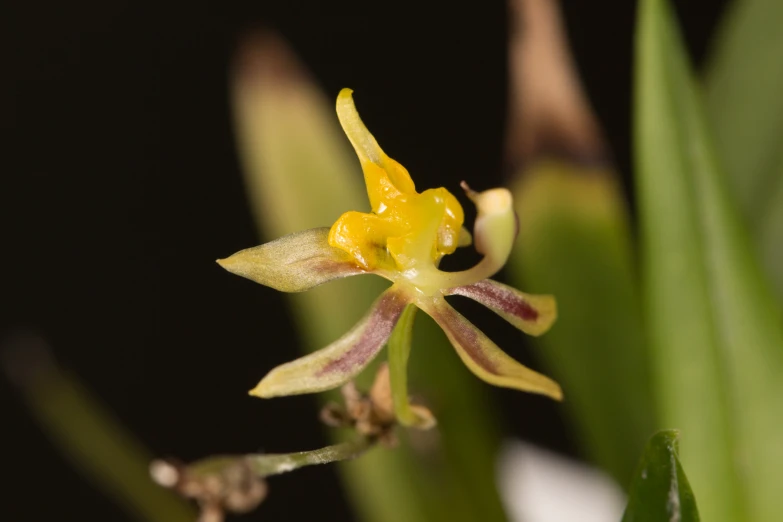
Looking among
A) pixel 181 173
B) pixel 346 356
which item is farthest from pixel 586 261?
pixel 181 173

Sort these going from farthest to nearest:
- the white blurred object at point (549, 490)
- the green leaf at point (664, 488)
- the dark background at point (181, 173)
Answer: the dark background at point (181, 173) → the white blurred object at point (549, 490) → the green leaf at point (664, 488)

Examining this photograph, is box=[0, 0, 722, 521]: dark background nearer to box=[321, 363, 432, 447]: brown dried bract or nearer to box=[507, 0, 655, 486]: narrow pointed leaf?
box=[507, 0, 655, 486]: narrow pointed leaf

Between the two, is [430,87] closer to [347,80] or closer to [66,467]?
[347,80]

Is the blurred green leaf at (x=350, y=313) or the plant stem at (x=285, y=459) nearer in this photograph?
the plant stem at (x=285, y=459)

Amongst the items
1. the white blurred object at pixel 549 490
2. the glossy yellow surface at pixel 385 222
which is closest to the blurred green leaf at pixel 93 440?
the white blurred object at pixel 549 490

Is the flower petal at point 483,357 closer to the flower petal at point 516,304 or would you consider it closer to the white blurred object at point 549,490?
the flower petal at point 516,304

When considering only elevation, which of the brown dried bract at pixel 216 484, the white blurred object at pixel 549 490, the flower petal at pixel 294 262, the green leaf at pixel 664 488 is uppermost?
the flower petal at pixel 294 262
